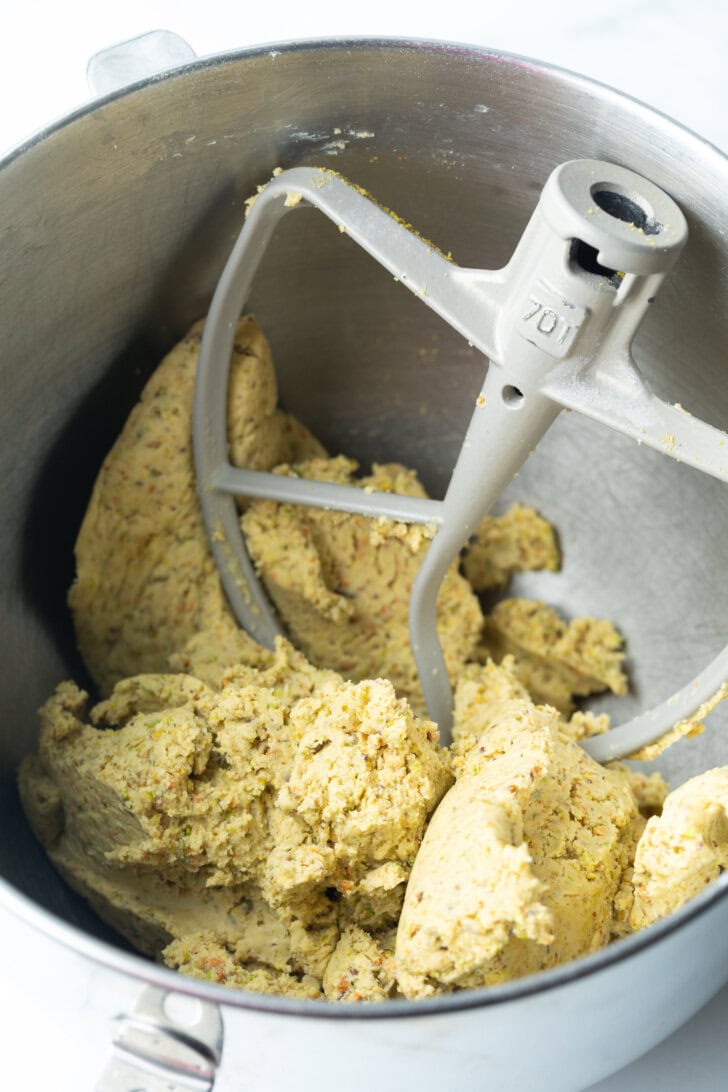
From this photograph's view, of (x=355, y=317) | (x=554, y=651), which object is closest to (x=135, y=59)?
(x=355, y=317)

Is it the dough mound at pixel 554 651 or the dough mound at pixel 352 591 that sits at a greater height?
the dough mound at pixel 352 591

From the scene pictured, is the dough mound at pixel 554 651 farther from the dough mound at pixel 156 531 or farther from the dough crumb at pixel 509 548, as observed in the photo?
the dough mound at pixel 156 531

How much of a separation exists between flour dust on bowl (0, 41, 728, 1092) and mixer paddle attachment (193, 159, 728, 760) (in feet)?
0.18

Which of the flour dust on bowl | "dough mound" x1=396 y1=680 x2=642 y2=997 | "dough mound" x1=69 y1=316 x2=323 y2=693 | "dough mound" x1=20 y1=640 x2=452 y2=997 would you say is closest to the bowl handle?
the flour dust on bowl

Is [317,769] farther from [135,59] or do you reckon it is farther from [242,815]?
[135,59]

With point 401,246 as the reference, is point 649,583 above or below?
below

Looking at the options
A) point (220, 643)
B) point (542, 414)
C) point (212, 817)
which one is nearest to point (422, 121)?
point (542, 414)

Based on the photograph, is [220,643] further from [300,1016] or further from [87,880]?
[300,1016]

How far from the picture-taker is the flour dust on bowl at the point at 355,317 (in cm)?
86

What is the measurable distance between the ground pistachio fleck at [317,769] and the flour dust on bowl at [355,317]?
A: 43 millimetres

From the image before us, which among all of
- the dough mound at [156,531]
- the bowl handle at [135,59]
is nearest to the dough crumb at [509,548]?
the dough mound at [156,531]

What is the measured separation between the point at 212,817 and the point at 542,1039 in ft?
1.11

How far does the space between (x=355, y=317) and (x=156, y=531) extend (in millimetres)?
292

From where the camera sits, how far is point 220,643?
1.02 meters
